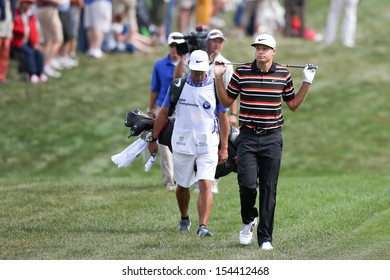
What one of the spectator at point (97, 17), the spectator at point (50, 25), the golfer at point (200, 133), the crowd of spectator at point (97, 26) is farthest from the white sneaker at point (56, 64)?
the golfer at point (200, 133)

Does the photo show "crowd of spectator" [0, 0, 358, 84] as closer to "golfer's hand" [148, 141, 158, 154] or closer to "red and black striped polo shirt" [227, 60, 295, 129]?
"golfer's hand" [148, 141, 158, 154]

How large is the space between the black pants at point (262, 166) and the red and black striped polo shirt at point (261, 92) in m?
0.14

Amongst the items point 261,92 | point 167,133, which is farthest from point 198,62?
point 167,133

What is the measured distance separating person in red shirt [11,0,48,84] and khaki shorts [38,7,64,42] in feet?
1.35

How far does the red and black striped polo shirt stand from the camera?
39.9 ft

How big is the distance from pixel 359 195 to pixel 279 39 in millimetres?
15219

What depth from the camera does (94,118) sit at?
24797 mm

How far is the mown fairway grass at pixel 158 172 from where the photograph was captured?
12.9m

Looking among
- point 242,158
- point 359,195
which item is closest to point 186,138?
point 242,158

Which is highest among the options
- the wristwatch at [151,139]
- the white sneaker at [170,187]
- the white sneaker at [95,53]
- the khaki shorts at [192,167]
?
the wristwatch at [151,139]

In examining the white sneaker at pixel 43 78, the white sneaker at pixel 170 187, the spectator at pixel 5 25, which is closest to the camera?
the white sneaker at pixel 170 187

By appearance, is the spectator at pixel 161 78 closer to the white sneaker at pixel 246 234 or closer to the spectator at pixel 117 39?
the white sneaker at pixel 246 234

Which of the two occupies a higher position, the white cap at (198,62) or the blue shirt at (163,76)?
the white cap at (198,62)
